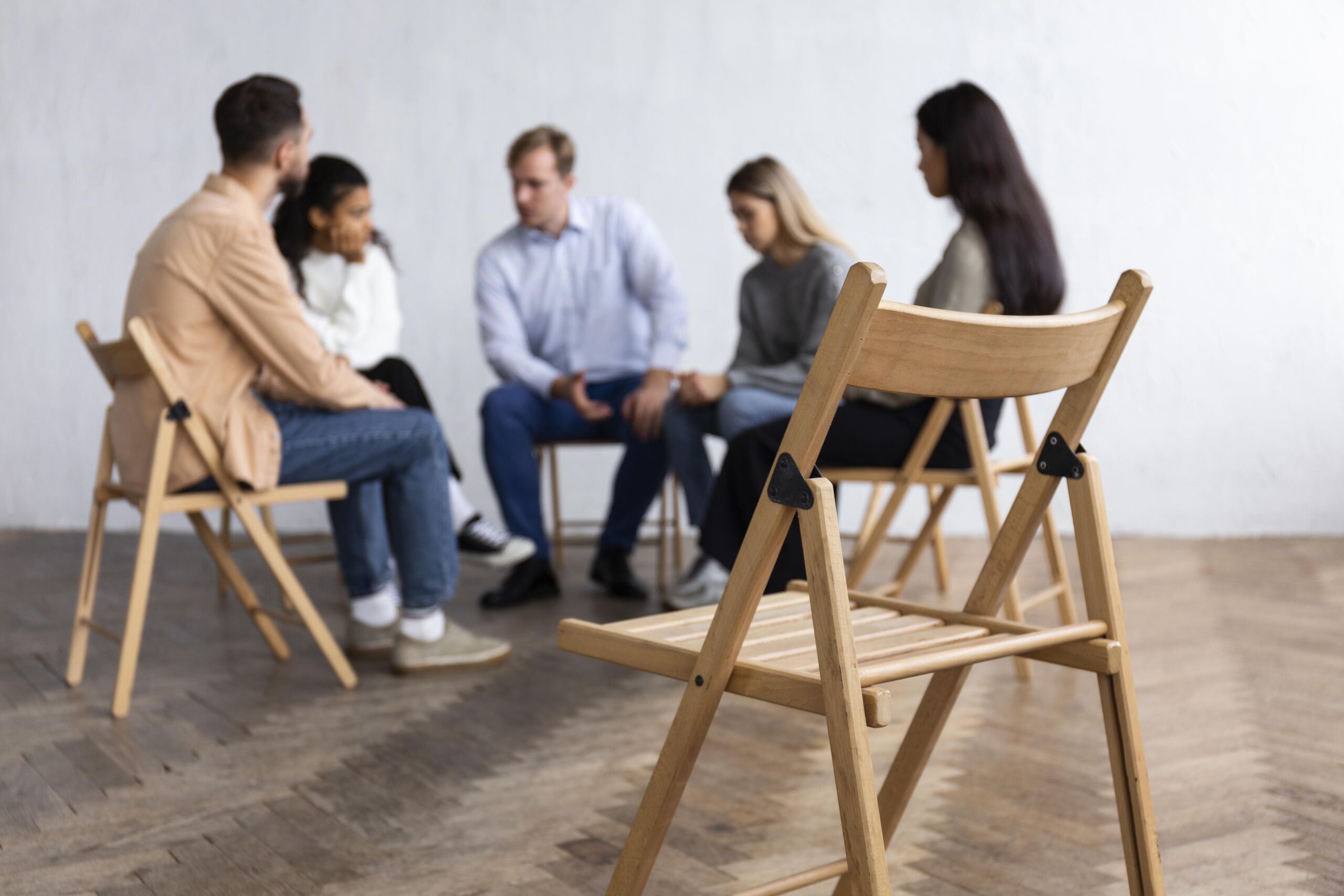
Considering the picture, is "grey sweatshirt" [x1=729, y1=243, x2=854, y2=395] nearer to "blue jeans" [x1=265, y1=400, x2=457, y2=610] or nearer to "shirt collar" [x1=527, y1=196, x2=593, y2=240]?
"shirt collar" [x1=527, y1=196, x2=593, y2=240]

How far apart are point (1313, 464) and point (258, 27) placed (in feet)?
15.7

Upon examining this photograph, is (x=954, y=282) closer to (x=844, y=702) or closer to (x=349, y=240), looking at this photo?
(x=844, y=702)

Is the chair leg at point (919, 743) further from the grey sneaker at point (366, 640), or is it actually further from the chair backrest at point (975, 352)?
the grey sneaker at point (366, 640)

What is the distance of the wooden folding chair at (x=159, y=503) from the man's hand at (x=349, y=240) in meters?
1.10

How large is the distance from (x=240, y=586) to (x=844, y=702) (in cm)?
205

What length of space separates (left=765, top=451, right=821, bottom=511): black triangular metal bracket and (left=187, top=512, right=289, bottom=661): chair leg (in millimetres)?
1896

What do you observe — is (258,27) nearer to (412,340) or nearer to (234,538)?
(412,340)

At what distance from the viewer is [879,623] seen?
4.48 feet

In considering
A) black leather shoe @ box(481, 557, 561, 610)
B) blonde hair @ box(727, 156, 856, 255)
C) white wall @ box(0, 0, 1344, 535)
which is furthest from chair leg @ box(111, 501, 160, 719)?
white wall @ box(0, 0, 1344, 535)

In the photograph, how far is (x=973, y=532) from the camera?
16.4ft

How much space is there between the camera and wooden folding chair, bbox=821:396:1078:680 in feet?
8.17

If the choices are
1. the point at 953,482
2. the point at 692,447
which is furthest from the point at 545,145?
the point at 953,482

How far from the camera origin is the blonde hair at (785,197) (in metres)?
3.20

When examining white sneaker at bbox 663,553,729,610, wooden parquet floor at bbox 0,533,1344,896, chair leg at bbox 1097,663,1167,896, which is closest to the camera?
chair leg at bbox 1097,663,1167,896
